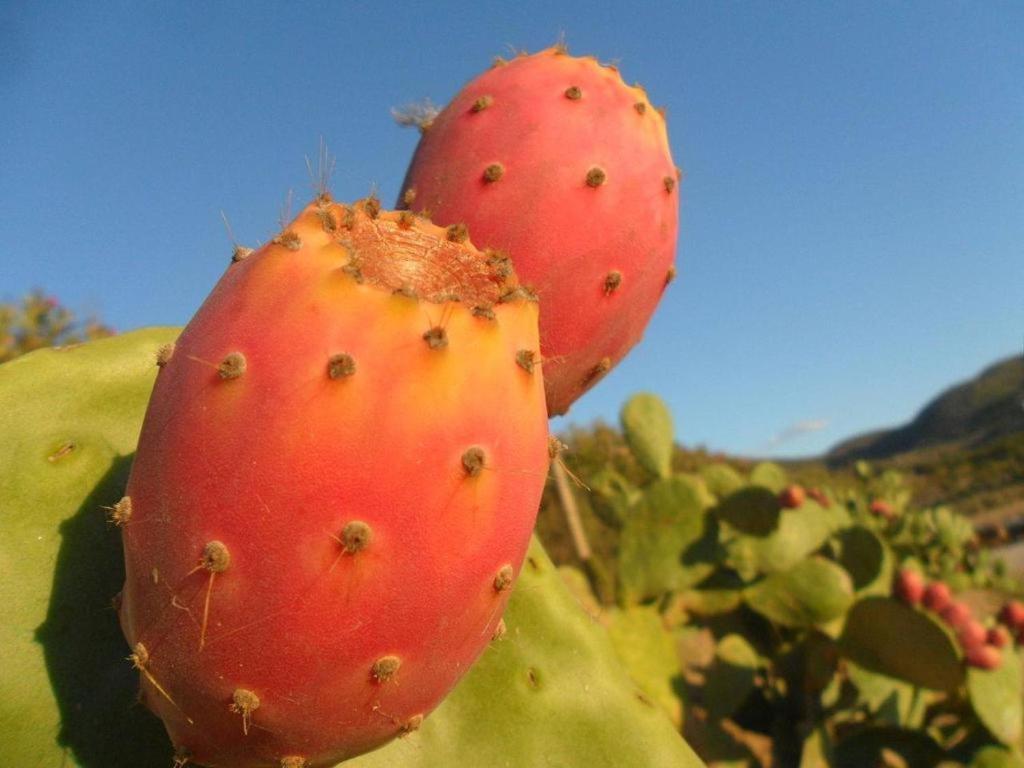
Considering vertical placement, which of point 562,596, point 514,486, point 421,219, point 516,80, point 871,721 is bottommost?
point 871,721

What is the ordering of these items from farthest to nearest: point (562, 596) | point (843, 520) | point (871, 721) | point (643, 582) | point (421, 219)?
point (843, 520) < point (871, 721) < point (643, 582) < point (562, 596) < point (421, 219)

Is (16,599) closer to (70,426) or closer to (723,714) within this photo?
(70,426)

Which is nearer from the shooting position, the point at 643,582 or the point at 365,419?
the point at 365,419

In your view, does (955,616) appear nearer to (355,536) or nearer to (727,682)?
(727,682)

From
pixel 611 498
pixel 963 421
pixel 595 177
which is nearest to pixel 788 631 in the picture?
pixel 611 498

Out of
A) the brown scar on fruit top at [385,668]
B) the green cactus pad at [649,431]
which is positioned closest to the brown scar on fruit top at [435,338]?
the brown scar on fruit top at [385,668]

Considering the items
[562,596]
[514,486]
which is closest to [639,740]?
[562,596]
